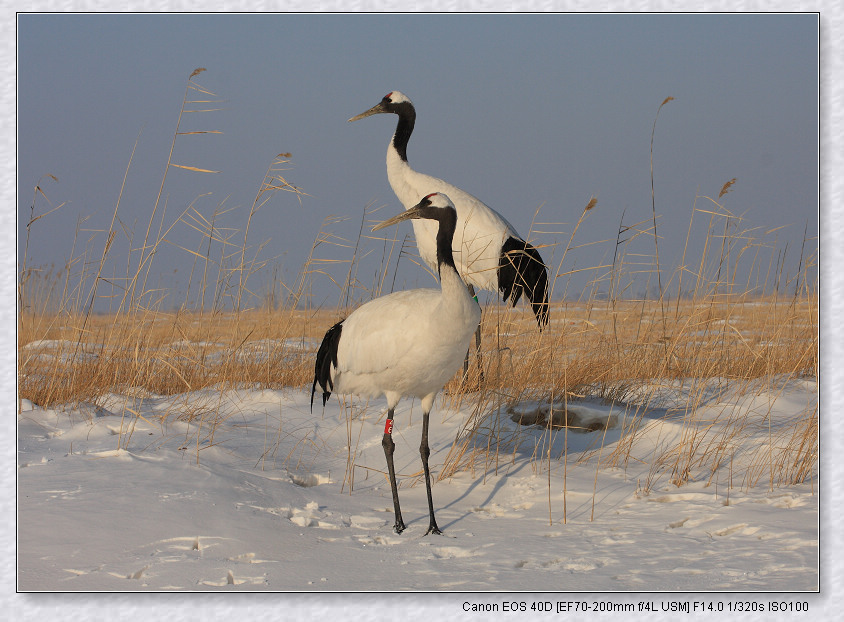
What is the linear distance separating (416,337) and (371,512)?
85 centimetres

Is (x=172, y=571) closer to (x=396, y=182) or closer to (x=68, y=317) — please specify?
(x=68, y=317)

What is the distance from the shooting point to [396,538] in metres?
3.30

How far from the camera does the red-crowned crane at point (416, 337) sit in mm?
3623

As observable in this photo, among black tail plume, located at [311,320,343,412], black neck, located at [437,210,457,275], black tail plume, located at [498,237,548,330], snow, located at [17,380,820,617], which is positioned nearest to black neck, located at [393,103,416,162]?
black tail plume, located at [498,237,548,330]

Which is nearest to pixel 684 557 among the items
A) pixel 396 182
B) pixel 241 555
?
pixel 241 555

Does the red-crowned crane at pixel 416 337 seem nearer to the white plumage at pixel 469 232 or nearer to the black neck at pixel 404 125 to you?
the white plumage at pixel 469 232

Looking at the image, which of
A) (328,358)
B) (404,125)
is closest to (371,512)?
(328,358)

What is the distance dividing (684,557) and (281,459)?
7.54ft

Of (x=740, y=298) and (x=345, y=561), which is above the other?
(x=740, y=298)

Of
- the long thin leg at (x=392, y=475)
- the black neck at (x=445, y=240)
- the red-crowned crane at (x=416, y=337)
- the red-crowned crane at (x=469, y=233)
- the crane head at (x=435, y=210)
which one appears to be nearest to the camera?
the long thin leg at (x=392, y=475)

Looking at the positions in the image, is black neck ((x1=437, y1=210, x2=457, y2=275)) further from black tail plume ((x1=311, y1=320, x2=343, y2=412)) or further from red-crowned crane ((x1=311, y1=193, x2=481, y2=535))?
black tail plume ((x1=311, y1=320, x2=343, y2=412))

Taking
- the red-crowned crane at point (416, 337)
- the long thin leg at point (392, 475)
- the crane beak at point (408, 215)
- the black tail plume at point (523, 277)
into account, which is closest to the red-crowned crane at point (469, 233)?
the black tail plume at point (523, 277)

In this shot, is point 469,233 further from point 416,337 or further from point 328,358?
point 416,337

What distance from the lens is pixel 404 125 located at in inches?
293
